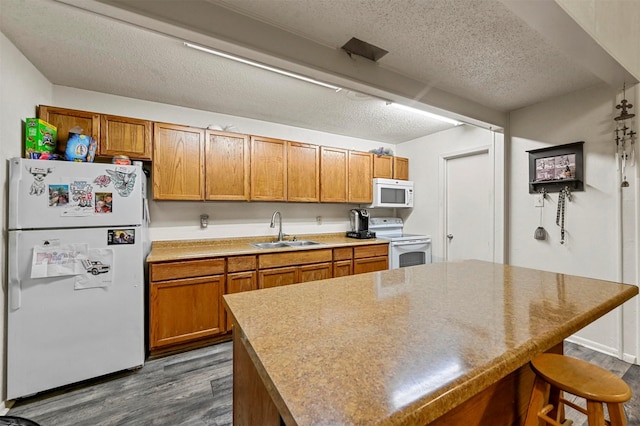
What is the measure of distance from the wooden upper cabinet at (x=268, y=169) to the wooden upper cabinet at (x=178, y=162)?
1.82 feet

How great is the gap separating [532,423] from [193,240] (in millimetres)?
3006

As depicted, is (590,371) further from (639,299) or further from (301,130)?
(301,130)

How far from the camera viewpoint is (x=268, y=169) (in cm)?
320

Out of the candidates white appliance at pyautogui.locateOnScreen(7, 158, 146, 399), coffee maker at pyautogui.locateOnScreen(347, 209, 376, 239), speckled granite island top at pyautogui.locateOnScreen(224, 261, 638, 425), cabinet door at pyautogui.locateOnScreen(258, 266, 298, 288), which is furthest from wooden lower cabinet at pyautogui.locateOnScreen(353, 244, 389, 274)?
white appliance at pyautogui.locateOnScreen(7, 158, 146, 399)

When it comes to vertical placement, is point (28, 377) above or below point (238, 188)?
below

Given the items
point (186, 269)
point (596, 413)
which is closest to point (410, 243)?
point (186, 269)

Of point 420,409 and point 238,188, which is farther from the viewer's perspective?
point 238,188

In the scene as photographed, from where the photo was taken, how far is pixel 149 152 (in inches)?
102

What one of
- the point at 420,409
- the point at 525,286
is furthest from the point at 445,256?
the point at 420,409

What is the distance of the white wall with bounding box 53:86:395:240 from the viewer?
2.64 metres

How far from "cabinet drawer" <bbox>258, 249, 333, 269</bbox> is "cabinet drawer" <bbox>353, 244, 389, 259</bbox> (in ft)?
1.23

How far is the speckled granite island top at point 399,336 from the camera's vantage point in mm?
565

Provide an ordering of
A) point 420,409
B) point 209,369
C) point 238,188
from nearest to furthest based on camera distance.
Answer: point 420,409 < point 209,369 < point 238,188

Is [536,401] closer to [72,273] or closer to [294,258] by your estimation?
[294,258]
